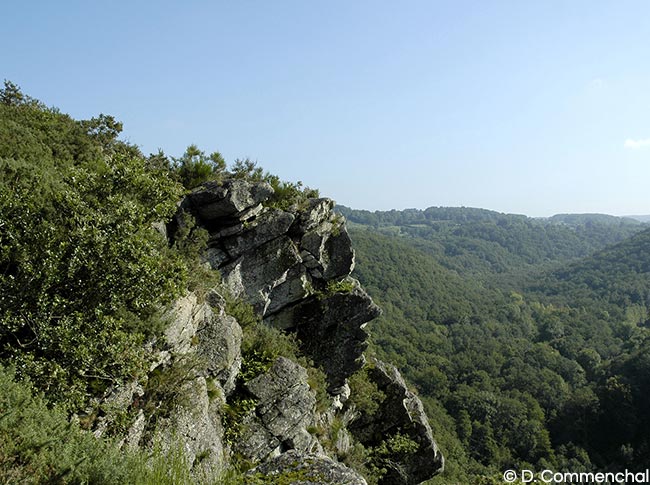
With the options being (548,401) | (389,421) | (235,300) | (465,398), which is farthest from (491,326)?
(235,300)

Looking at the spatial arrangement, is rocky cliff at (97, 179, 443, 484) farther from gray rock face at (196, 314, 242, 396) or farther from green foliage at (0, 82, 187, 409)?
green foliage at (0, 82, 187, 409)

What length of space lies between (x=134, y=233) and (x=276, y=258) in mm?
8211

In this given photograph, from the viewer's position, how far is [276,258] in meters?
16.2

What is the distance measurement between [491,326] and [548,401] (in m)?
47.5

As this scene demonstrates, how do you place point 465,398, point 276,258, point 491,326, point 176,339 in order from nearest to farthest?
point 176,339, point 276,258, point 465,398, point 491,326

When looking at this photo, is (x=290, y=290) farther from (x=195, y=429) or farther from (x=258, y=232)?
(x=195, y=429)

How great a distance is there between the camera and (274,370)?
12.9 metres

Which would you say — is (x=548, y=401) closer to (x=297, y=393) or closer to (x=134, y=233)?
(x=297, y=393)

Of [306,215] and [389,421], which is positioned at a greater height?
[306,215]

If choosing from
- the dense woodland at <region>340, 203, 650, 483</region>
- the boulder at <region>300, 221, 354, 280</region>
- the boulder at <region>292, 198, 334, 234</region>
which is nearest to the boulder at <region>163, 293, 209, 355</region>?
the boulder at <region>292, 198, 334, 234</region>

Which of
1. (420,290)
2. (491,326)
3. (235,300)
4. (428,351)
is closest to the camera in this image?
(235,300)

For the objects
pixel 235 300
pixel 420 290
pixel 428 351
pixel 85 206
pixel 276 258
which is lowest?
pixel 428 351

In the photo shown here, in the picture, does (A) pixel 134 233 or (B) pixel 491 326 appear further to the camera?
(B) pixel 491 326

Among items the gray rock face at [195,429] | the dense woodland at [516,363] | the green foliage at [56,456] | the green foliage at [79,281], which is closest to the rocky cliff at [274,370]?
the gray rock face at [195,429]
